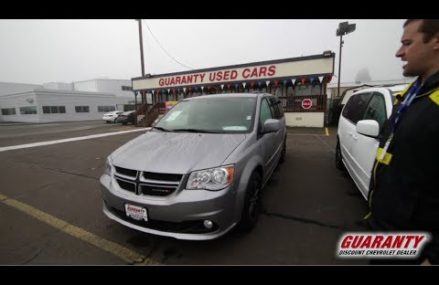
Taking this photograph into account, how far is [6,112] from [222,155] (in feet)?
148

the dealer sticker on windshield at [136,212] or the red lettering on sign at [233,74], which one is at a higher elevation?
the red lettering on sign at [233,74]

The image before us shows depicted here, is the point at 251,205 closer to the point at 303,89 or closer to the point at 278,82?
the point at 278,82

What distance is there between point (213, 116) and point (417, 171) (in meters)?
2.45

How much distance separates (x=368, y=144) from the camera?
2.75 m

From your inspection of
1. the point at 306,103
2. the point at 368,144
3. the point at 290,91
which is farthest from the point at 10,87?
the point at 368,144

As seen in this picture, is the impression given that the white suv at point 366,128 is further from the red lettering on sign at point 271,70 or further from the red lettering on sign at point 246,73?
the red lettering on sign at point 246,73

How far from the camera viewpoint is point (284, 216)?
9.48ft

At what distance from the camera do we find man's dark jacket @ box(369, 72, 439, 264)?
3.26ft

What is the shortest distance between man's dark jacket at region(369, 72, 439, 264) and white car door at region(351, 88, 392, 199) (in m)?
1.60

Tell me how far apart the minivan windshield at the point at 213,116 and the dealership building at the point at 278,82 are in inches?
418

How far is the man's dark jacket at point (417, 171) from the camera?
99 cm

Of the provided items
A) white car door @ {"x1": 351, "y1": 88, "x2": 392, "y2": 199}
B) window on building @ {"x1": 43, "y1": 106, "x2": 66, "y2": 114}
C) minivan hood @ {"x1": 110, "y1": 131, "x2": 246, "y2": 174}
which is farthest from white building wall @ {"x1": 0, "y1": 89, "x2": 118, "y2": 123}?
white car door @ {"x1": 351, "y1": 88, "x2": 392, "y2": 199}

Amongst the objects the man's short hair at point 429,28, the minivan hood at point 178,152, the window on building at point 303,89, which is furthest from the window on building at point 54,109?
the man's short hair at point 429,28
